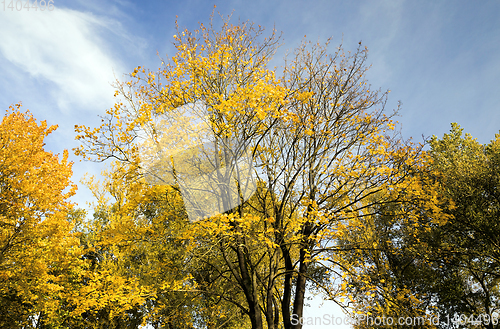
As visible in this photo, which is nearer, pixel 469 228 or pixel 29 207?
pixel 469 228

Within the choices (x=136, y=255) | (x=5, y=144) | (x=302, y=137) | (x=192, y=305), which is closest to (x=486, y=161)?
(x=302, y=137)

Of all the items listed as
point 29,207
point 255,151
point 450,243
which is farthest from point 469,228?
point 29,207

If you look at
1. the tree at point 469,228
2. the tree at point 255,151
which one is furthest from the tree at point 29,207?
the tree at point 469,228

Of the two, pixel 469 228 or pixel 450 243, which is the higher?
pixel 469 228

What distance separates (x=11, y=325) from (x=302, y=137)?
850 inches

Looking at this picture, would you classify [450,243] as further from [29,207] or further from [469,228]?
[29,207]

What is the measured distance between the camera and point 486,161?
11328 mm

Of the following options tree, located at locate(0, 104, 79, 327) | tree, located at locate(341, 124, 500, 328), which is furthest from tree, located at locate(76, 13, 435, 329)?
tree, located at locate(0, 104, 79, 327)

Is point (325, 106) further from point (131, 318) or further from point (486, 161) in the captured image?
point (131, 318)

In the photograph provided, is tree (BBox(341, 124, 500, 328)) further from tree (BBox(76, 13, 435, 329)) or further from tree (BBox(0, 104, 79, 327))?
tree (BBox(0, 104, 79, 327))

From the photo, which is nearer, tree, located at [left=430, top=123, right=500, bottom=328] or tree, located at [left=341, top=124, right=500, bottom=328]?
tree, located at [left=341, top=124, right=500, bottom=328]

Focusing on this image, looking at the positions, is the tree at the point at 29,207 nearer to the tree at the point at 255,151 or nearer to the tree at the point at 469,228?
the tree at the point at 255,151

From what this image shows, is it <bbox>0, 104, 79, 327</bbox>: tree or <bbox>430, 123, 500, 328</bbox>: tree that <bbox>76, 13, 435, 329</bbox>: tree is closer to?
<bbox>430, 123, 500, 328</bbox>: tree

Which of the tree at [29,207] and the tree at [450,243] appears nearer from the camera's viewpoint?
the tree at [450,243]
